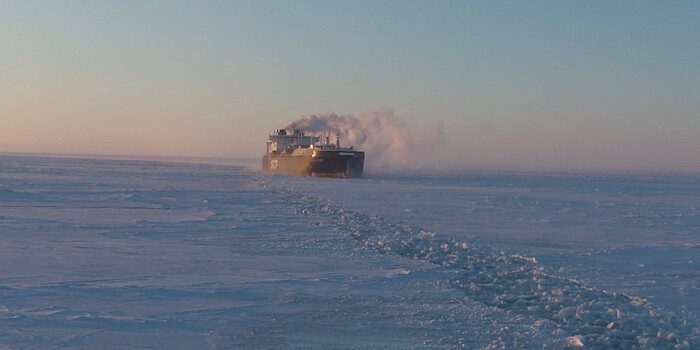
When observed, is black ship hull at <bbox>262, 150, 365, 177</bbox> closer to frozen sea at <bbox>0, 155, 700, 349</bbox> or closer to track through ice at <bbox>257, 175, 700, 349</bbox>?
frozen sea at <bbox>0, 155, 700, 349</bbox>

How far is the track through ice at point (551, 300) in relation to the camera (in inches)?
206

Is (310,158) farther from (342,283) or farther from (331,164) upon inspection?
(342,283)

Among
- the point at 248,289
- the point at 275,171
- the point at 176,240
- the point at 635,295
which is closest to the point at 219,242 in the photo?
the point at 176,240

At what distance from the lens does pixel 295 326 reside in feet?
17.6

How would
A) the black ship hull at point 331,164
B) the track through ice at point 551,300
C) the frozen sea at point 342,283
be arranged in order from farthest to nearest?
the black ship hull at point 331,164
the track through ice at point 551,300
the frozen sea at point 342,283

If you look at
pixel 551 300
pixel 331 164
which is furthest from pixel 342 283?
pixel 331 164

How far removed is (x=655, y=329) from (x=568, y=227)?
27.9 ft

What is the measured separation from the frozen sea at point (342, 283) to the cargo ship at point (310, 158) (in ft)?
103

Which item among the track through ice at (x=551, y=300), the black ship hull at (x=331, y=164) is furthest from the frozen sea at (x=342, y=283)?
the black ship hull at (x=331, y=164)

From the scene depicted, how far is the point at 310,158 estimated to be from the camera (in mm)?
48062

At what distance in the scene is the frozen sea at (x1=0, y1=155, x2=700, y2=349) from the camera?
Result: 201 inches

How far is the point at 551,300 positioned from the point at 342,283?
7.74ft

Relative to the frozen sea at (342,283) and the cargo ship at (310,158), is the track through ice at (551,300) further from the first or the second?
the cargo ship at (310,158)

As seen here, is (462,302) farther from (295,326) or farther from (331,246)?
(331,246)
